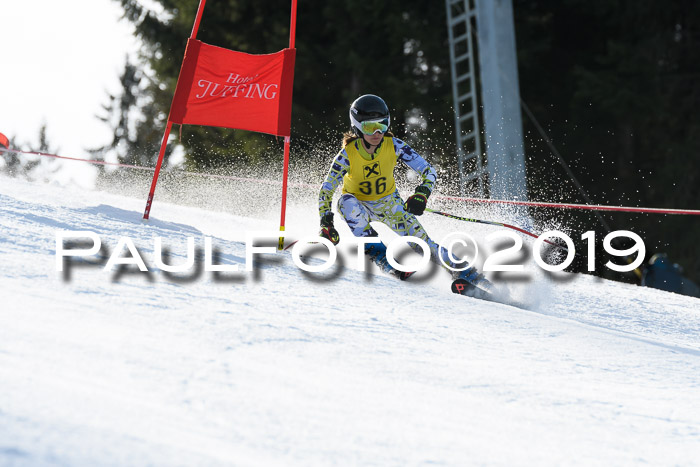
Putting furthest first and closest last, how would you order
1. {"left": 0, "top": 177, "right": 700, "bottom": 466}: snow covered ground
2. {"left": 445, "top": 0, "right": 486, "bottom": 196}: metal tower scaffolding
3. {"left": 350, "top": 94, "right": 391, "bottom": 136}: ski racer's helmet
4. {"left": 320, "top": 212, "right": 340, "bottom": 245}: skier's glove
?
1. {"left": 445, "top": 0, "right": 486, "bottom": 196}: metal tower scaffolding
2. {"left": 350, "top": 94, "right": 391, "bottom": 136}: ski racer's helmet
3. {"left": 320, "top": 212, "right": 340, "bottom": 245}: skier's glove
4. {"left": 0, "top": 177, "right": 700, "bottom": 466}: snow covered ground

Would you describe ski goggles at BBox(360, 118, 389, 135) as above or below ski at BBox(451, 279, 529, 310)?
above

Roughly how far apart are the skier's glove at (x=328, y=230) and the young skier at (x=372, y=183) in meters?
0.08

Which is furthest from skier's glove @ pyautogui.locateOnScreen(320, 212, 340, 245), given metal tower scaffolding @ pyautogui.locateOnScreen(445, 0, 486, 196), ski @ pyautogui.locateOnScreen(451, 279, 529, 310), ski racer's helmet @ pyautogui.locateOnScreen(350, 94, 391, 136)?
metal tower scaffolding @ pyautogui.locateOnScreen(445, 0, 486, 196)

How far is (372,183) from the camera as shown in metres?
5.10

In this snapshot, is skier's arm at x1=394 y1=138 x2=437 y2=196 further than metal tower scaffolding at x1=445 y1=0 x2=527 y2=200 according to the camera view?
No

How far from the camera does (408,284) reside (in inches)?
181

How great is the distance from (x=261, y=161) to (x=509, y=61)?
19.4ft

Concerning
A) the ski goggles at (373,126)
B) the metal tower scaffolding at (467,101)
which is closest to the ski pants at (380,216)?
the ski goggles at (373,126)

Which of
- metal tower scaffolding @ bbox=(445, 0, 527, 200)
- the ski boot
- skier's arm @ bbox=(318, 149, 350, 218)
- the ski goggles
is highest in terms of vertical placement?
metal tower scaffolding @ bbox=(445, 0, 527, 200)

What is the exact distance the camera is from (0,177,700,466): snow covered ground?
187 centimetres

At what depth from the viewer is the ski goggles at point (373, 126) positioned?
4.92 metres

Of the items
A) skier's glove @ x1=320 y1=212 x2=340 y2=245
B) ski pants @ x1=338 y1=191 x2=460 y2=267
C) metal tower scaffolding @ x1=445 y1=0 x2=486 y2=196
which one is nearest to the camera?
skier's glove @ x1=320 y1=212 x2=340 y2=245

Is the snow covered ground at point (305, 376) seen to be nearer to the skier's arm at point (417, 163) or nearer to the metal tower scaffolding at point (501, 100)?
the skier's arm at point (417, 163)

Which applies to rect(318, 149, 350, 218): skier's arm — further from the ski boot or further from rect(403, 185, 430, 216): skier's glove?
rect(403, 185, 430, 216): skier's glove
